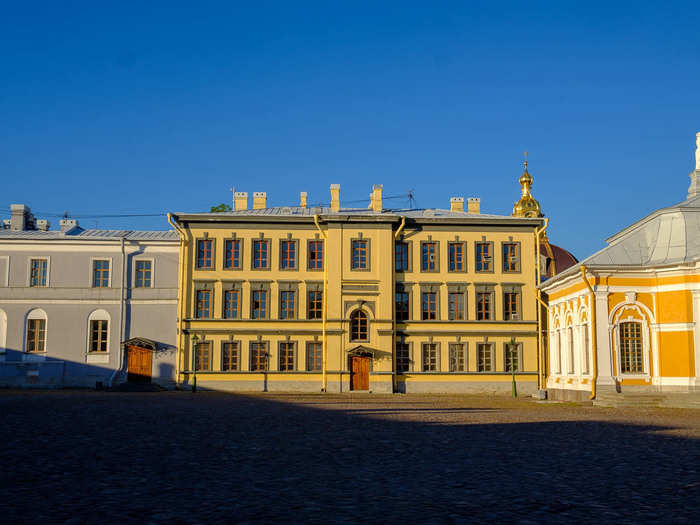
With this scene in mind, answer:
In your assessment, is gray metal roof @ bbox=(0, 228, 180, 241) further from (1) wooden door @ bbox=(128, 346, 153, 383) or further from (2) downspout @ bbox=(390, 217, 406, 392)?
(2) downspout @ bbox=(390, 217, 406, 392)

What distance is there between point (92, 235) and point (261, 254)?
10964 millimetres

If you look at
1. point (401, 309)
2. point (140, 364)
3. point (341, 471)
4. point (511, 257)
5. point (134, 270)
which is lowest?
point (341, 471)

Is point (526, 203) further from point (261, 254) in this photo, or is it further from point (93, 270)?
point (93, 270)

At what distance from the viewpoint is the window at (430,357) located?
142 ft

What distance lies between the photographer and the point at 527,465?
36.9ft

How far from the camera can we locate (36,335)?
43.2m

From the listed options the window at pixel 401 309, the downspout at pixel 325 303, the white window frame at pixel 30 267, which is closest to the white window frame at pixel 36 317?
the white window frame at pixel 30 267

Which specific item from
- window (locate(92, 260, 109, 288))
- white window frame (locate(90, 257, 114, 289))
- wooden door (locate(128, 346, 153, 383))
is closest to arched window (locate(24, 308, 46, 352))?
white window frame (locate(90, 257, 114, 289))

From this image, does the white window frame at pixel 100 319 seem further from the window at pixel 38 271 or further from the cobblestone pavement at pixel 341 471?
the cobblestone pavement at pixel 341 471

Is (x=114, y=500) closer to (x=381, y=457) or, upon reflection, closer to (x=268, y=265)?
(x=381, y=457)

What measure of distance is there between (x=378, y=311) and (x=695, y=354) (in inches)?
675

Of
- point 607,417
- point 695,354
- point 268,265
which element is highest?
point 268,265

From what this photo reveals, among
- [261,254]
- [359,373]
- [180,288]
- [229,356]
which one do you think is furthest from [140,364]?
[359,373]

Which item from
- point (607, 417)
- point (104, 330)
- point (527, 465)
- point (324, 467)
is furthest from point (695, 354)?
point (104, 330)
